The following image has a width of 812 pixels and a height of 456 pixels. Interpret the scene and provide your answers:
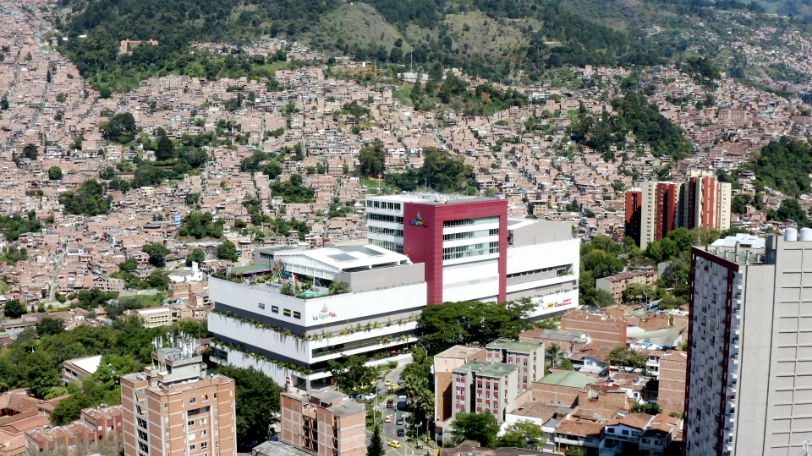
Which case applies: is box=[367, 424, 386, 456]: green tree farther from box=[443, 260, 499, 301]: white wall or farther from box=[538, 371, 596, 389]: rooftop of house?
box=[443, 260, 499, 301]: white wall

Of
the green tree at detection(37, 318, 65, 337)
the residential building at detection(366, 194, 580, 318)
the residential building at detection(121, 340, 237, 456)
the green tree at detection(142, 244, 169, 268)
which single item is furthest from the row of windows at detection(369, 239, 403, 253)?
the green tree at detection(142, 244, 169, 268)

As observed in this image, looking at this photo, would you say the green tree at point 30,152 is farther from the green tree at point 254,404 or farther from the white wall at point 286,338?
the green tree at point 254,404

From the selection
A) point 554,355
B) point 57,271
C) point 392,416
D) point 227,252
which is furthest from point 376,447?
point 57,271

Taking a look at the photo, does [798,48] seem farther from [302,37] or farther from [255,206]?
[255,206]

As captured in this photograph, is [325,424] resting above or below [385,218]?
below

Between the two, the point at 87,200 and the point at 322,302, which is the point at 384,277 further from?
the point at 87,200
